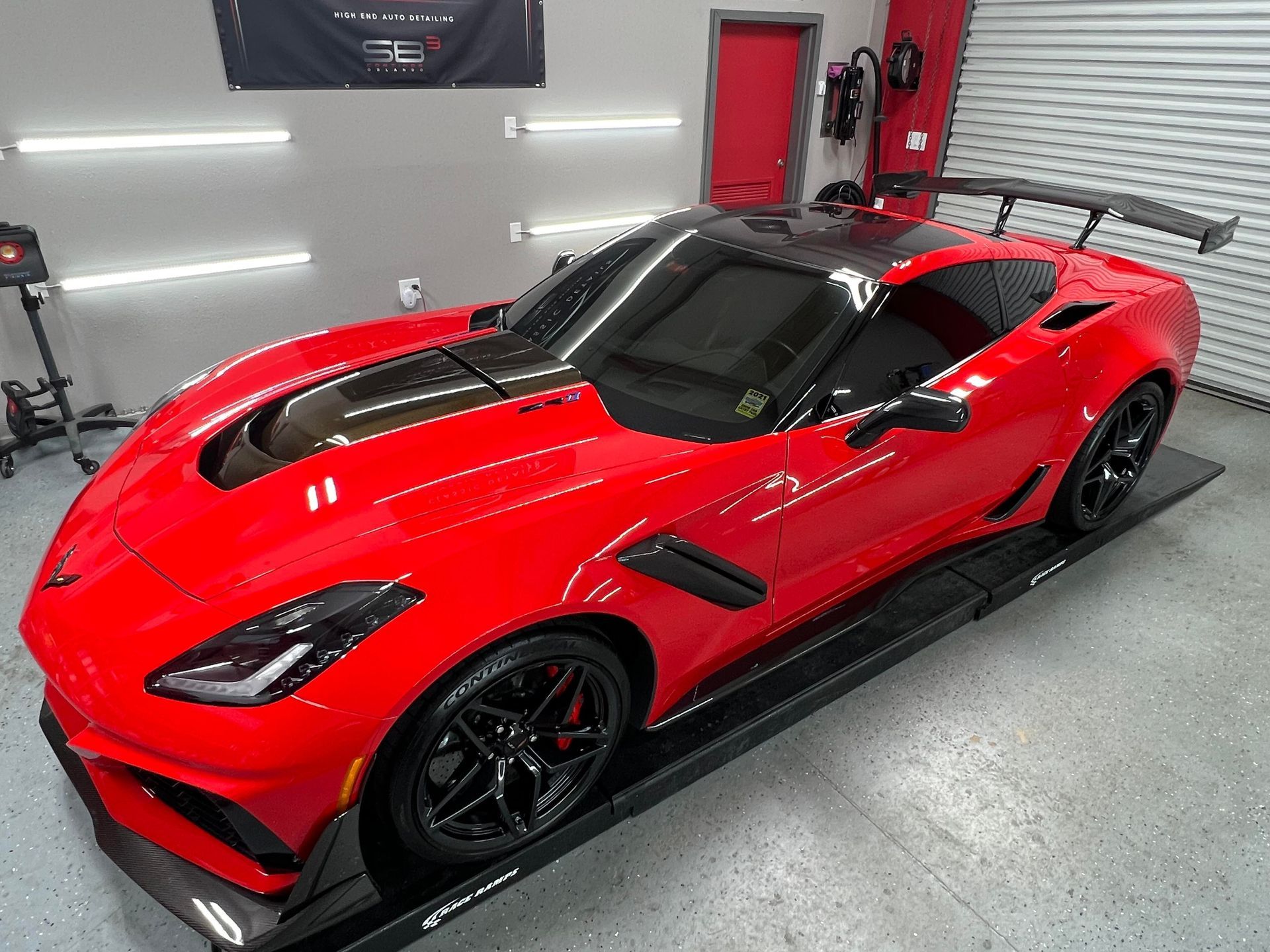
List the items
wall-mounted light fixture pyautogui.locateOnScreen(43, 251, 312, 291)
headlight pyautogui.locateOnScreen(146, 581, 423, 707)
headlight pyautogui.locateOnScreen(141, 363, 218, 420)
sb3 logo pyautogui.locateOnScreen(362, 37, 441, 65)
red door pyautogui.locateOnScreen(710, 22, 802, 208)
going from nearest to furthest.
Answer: headlight pyautogui.locateOnScreen(146, 581, 423, 707) → headlight pyautogui.locateOnScreen(141, 363, 218, 420) → wall-mounted light fixture pyautogui.locateOnScreen(43, 251, 312, 291) → sb3 logo pyautogui.locateOnScreen(362, 37, 441, 65) → red door pyautogui.locateOnScreen(710, 22, 802, 208)

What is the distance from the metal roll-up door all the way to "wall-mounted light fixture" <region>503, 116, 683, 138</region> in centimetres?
275

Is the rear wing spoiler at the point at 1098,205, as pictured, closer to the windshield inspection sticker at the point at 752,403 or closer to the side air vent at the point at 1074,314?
the side air vent at the point at 1074,314

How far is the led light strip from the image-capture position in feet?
12.1

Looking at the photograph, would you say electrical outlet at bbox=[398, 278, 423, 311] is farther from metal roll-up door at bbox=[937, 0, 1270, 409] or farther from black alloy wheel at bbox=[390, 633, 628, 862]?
metal roll-up door at bbox=[937, 0, 1270, 409]

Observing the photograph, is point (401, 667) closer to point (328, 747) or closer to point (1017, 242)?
point (328, 747)

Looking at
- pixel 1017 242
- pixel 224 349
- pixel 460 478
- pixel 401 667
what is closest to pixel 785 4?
pixel 1017 242

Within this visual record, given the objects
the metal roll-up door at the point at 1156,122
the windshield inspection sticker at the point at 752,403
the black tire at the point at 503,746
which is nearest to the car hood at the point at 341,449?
the windshield inspection sticker at the point at 752,403

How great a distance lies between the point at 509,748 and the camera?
5.55 feet

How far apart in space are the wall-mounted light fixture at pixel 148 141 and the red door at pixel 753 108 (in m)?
3.22

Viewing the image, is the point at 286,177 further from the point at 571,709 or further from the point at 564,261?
the point at 571,709

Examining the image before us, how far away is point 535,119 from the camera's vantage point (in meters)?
5.00

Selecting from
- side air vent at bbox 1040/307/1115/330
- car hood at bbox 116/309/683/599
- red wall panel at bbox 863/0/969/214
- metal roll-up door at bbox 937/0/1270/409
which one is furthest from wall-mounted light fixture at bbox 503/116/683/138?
side air vent at bbox 1040/307/1115/330

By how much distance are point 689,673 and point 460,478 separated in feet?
2.48

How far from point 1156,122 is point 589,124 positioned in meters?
3.81
